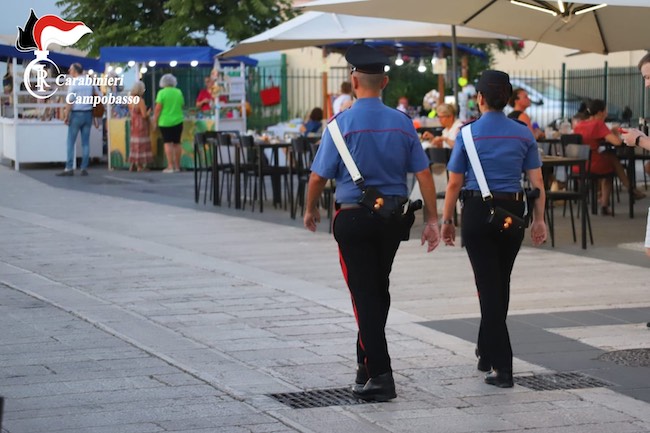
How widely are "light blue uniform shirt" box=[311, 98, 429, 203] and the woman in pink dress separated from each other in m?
18.3

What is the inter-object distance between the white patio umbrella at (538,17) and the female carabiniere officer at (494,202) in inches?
234

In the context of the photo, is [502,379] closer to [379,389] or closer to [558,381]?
[558,381]

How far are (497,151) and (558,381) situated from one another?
1297 mm

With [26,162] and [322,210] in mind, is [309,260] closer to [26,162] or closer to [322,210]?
[322,210]

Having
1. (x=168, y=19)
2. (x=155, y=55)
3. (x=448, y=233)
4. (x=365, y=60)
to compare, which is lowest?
(x=448, y=233)

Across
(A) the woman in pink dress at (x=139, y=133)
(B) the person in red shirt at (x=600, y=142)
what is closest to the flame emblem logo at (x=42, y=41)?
(A) the woman in pink dress at (x=139, y=133)

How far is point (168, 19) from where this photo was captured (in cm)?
3275

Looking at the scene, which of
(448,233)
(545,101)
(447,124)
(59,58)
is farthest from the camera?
(545,101)

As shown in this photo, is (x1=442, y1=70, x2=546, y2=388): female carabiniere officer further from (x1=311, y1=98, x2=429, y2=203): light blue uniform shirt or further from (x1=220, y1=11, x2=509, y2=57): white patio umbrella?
(x1=220, y1=11, x2=509, y2=57): white patio umbrella

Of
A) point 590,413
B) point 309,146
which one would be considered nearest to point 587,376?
point 590,413

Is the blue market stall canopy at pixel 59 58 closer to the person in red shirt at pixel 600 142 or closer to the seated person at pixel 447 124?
the seated person at pixel 447 124

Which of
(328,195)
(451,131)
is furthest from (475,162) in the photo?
(328,195)

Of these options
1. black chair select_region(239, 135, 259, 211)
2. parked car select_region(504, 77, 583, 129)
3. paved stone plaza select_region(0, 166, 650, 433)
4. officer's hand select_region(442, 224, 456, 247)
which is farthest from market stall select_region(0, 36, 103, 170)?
officer's hand select_region(442, 224, 456, 247)

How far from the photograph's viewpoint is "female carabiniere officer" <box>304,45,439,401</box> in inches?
262
